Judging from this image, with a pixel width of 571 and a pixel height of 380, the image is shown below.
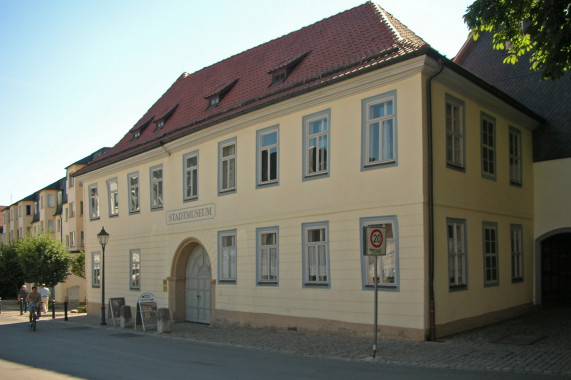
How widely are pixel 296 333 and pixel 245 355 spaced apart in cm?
383

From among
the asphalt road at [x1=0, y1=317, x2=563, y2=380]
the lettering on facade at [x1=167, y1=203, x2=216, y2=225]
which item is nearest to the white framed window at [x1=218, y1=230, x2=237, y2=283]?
the lettering on facade at [x1=167, y1=203, x2=216, y2=225]

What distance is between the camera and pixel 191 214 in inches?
866

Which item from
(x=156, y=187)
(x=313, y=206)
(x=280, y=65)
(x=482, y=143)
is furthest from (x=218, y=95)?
(x=482, y=143)

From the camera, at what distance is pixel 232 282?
778 inches

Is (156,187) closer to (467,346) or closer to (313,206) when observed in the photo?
(313,206)

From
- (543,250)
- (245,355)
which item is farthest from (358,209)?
(543,250)

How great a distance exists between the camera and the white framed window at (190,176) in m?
22.1

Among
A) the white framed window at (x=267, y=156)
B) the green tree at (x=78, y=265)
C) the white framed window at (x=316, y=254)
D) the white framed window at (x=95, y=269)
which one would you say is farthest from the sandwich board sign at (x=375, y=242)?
the green tree at (x=78, y=265)

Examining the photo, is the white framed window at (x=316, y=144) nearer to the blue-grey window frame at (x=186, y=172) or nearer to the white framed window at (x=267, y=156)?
the white framed window at (x=267, y=156)

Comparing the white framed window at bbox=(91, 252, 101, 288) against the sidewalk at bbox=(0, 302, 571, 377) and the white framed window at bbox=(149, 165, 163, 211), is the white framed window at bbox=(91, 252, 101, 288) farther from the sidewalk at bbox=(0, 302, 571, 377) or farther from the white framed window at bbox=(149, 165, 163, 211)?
the sidewalk at bbox=(0, 302, 571, 377)

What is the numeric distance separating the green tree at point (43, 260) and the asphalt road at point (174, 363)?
28600mm

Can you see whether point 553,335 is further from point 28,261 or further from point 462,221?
point 28,261

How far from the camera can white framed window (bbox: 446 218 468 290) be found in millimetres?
15062

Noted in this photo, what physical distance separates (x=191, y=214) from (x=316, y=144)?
7.08 m
